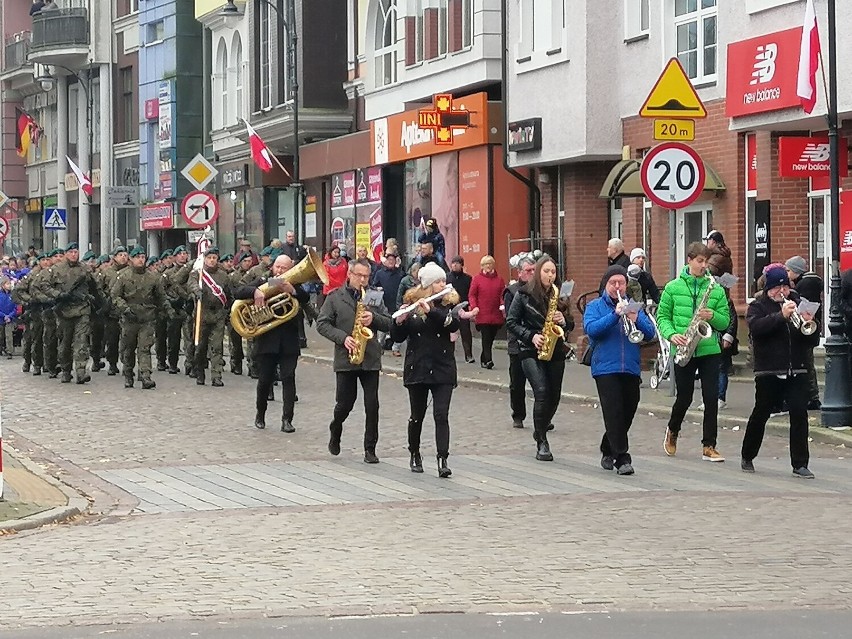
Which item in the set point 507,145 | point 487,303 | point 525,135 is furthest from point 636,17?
point 487,303

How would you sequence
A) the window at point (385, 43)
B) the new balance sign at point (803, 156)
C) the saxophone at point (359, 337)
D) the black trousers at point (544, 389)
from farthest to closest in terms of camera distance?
the window at point (385, 43)
the new balance sign at point (803, 156)
the black trousers at point (544, 389)
the saxophone at point (359, 337)

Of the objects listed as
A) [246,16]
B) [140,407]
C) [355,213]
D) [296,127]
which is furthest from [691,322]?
[246,16]


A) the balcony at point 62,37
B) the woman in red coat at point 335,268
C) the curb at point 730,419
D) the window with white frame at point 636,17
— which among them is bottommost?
A: the curb at point 730,419

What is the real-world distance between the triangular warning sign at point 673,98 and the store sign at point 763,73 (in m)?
3.63

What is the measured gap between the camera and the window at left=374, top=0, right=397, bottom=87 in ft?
122

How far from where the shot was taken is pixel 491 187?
105 ft

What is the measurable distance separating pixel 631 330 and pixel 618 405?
0.61m

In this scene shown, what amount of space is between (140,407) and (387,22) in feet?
60.7

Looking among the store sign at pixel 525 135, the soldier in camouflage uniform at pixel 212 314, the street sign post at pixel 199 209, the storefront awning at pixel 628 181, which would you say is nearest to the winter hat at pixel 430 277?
the soldier in camouflage uniform at pixel 212 314

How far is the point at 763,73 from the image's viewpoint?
880 inches

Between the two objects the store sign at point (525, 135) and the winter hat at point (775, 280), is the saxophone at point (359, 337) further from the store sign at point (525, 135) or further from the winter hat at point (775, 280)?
the store sign at point (525, 135)

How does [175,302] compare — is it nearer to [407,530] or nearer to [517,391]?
[517,391]

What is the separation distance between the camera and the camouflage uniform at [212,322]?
24.1m

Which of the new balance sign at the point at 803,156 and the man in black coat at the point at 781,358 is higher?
the new balance sign at the point at 803,156
